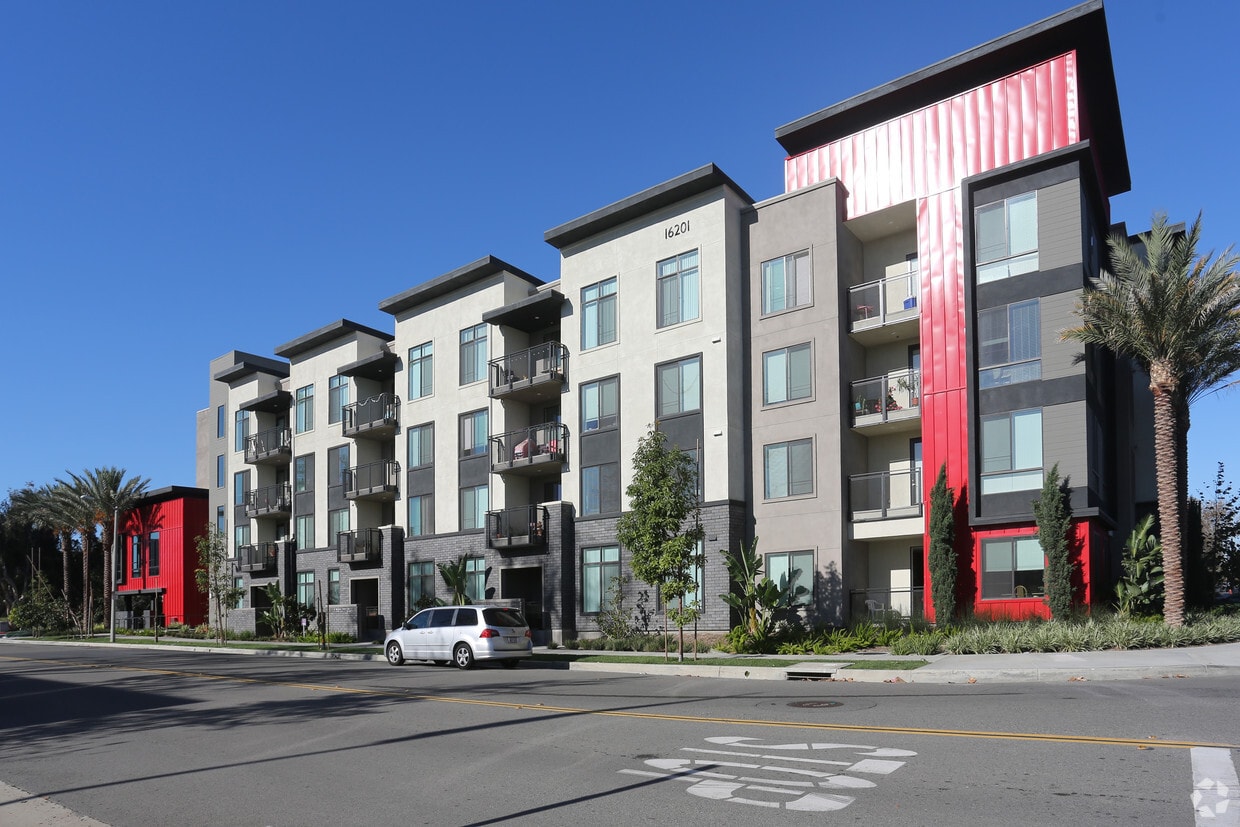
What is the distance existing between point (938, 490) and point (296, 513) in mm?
31794

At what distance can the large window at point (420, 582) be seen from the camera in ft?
127

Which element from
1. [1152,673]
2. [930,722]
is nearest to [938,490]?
[1152,673]

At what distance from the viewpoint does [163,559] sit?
60.6 meters

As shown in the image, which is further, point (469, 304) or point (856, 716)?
point (469, 304)

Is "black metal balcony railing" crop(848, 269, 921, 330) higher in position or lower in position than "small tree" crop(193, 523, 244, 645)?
higher

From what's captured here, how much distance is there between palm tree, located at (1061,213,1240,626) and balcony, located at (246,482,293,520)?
3683cm

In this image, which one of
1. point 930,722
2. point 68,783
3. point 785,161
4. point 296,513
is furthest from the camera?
point 296,513

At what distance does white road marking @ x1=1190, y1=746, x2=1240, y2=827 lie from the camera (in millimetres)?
7164

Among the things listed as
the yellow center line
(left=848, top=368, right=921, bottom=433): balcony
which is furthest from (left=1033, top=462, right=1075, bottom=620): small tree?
the yellow center line

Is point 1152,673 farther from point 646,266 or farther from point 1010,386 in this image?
point 646,266

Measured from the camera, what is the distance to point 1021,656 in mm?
20375

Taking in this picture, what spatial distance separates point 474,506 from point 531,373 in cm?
592

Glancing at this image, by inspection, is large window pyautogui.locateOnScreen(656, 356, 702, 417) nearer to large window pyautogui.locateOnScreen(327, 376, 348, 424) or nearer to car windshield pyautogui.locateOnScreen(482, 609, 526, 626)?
car windshield pyautogui.locateOnScreen(482, 609, 526, 626)

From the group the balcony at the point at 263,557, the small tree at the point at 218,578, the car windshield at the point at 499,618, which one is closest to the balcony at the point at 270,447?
the balcony at the point at 263,557
